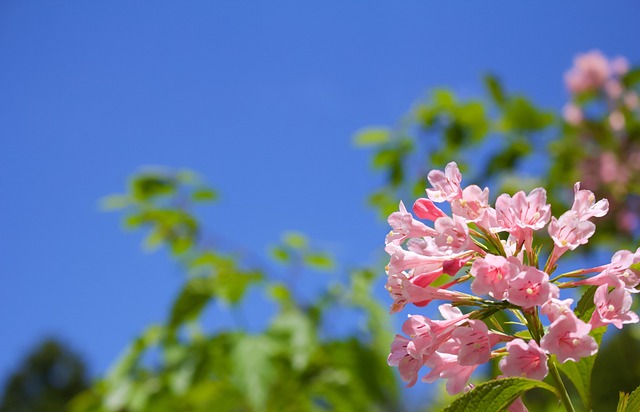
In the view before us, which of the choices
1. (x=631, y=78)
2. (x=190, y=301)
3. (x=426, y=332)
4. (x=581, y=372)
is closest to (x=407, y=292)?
(x=426, y=332)

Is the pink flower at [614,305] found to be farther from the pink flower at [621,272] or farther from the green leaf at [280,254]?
the green leaf at [280,254]

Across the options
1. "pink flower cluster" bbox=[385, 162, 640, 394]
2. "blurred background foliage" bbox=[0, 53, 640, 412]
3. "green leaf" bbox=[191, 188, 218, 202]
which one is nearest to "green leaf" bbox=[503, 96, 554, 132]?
"blurred background foliage" bbox=[0, 53, 640, 412]

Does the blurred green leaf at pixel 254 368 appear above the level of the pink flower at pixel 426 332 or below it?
above

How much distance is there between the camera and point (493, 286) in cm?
65

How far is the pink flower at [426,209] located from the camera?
0.79 metres

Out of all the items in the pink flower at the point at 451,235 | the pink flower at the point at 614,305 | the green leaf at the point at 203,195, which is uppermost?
the green leaf at the point at 203,195

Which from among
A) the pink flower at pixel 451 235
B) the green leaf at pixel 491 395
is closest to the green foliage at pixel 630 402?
the green leaf at pixel 491 395

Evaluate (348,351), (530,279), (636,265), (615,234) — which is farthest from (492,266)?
(615,234)

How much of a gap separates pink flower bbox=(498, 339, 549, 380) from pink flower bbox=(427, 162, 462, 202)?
21cm

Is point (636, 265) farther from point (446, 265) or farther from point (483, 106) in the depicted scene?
point (483, 106)

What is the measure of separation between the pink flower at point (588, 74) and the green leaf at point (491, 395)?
3.69 metres

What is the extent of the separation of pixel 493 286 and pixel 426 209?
0.16 m

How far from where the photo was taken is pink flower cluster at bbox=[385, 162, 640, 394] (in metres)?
0.63

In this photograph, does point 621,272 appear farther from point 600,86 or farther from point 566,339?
point 600,86
